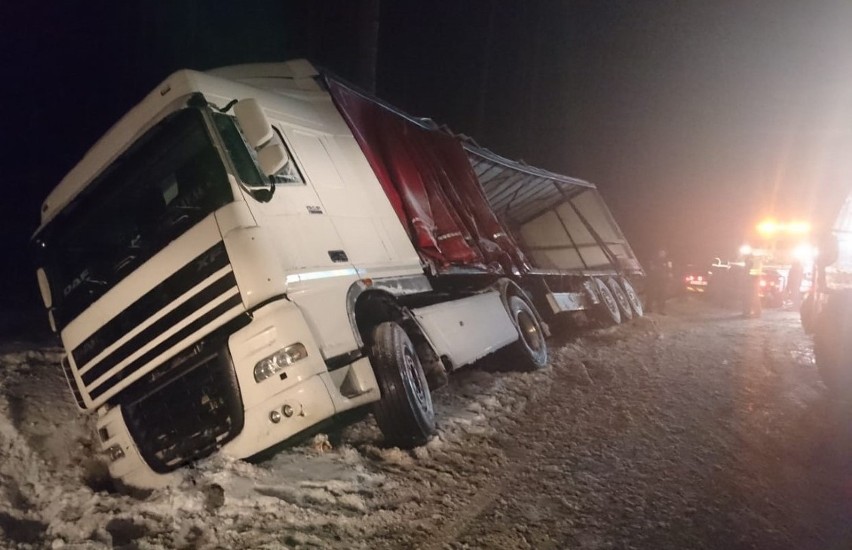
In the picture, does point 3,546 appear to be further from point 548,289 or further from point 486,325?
point 548,289

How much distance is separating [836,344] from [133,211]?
6.50 m

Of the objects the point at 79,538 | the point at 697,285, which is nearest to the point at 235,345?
the point at 79,538

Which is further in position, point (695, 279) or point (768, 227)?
point (695, 279)

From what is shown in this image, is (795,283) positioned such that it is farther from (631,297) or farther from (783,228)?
(631,297)

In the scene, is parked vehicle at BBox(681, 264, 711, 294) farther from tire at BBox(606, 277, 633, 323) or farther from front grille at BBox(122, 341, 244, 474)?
front grille at BBox(122, 341, 244, 474)

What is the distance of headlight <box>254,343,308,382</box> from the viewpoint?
3861 mm

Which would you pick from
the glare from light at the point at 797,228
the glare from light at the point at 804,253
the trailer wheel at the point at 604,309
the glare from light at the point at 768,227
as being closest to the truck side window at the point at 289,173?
the trailer wheel at the point at 604,309

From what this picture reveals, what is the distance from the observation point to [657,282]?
15844 mm

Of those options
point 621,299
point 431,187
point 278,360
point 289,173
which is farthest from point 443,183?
point 621,299

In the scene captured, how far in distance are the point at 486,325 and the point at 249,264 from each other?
10.4ft

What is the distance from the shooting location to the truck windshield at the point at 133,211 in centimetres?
416

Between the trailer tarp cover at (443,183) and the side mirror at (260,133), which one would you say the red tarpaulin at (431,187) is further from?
the side mirror at (260,133)

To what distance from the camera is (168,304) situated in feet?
13.5

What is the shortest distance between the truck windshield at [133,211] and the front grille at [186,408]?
800 mm
